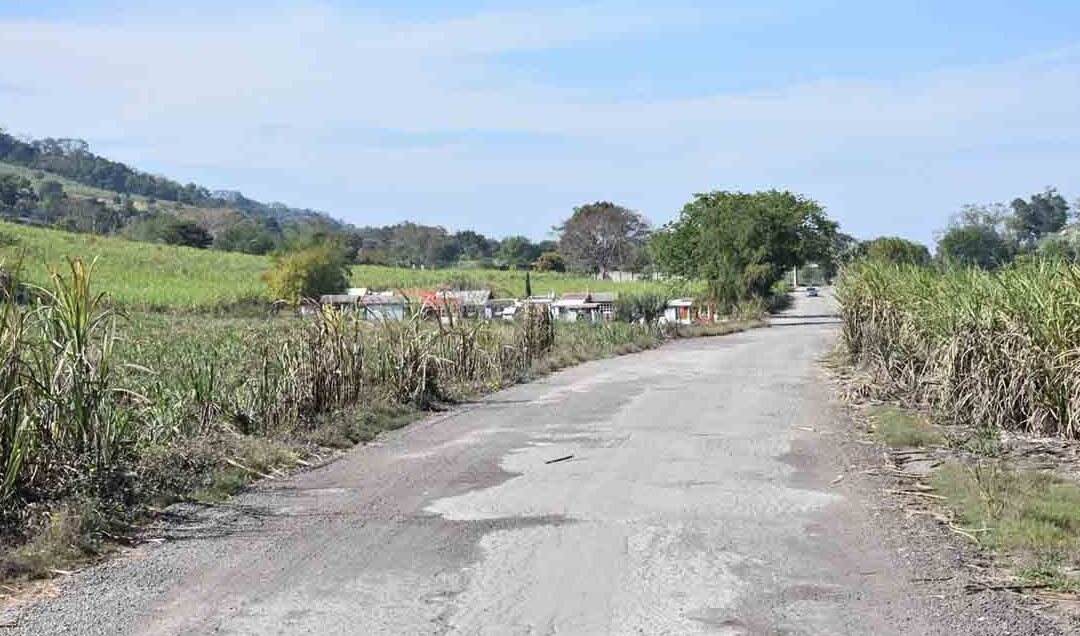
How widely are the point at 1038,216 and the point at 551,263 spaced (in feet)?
268

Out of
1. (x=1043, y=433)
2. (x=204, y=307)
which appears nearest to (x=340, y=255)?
(x=204, y=307)

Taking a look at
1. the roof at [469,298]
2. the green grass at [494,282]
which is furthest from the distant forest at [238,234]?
the roof at [469,298]

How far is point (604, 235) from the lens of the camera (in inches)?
5364

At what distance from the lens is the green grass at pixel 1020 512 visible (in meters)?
7.92

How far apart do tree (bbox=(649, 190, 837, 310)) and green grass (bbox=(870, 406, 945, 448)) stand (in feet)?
171

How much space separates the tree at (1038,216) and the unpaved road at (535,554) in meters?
37.8

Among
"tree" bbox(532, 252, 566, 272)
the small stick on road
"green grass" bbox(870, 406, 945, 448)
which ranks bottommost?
"green grass" bbox(870, 406, 945, 448)

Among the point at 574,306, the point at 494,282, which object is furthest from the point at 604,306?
the point at 494,282

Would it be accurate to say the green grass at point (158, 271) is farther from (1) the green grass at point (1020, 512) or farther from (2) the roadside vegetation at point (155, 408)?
(1) the green grass at point (1020, 512)

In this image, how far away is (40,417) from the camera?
916 cm

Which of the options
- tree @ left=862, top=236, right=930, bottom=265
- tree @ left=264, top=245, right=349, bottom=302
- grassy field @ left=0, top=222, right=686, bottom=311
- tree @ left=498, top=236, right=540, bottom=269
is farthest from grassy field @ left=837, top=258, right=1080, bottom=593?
tree @ left=498, top=236, right=540, bottom=269

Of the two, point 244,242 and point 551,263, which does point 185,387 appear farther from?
point 551,263

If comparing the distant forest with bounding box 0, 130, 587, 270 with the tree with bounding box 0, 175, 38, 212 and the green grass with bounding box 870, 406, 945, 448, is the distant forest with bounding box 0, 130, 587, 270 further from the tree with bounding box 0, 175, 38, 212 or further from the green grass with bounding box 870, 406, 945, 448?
the green grass with bounding box 870, 406, 945, 448

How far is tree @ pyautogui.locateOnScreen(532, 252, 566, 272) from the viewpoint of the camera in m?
135
